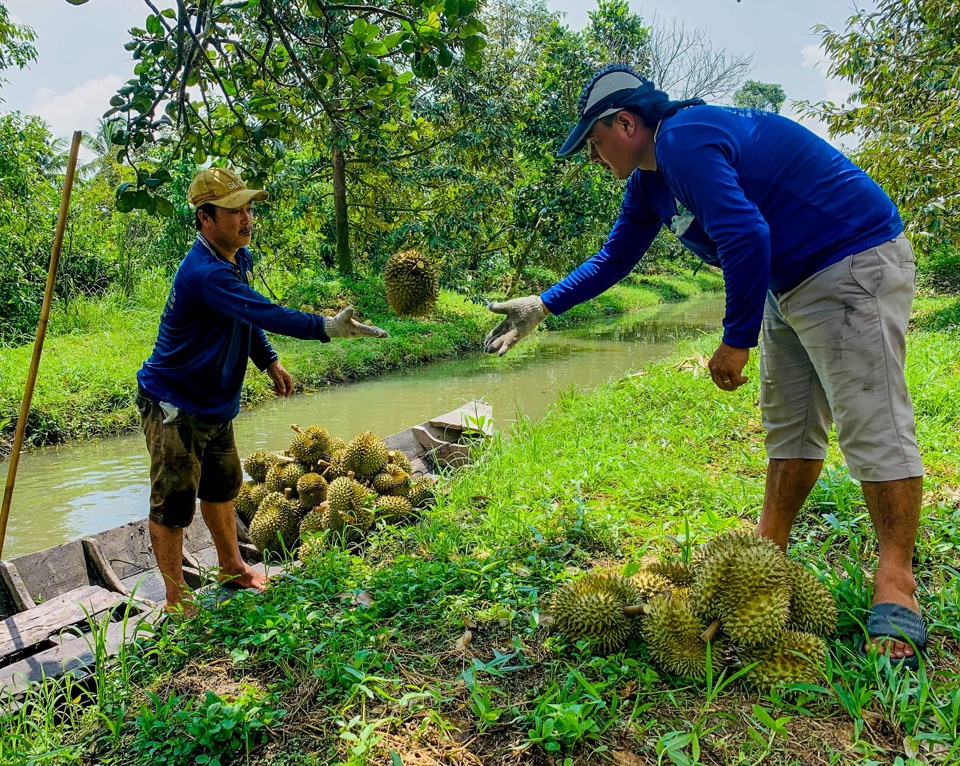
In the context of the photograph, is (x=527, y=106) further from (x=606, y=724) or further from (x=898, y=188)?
(x=606, y=724)

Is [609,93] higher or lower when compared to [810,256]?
higher

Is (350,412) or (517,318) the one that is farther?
(350,412)

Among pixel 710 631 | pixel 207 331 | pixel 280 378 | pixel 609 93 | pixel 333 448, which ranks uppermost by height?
pixel 609 93

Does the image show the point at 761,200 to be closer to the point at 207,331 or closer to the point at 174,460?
the point at 207,331

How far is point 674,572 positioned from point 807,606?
0.40m

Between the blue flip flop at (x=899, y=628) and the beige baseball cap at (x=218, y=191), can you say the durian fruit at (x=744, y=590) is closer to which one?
the blue flip flop at (x=899, y=628)

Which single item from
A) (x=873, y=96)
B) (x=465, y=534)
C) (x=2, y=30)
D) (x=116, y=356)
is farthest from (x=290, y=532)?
(x=873, y=96)

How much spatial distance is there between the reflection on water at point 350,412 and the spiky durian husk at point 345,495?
187 cm

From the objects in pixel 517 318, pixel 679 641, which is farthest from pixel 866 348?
pixel 517 318

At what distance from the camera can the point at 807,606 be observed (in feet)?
6.36

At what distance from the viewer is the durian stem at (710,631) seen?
1.90 meters

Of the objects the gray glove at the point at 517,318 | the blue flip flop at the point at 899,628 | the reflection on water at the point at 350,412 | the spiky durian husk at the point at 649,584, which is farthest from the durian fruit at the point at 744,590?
the reflection on water at the point at 350,412

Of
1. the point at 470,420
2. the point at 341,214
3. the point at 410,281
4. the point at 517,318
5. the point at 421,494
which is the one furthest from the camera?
the point at 341,214

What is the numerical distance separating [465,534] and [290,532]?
118 centimetres
